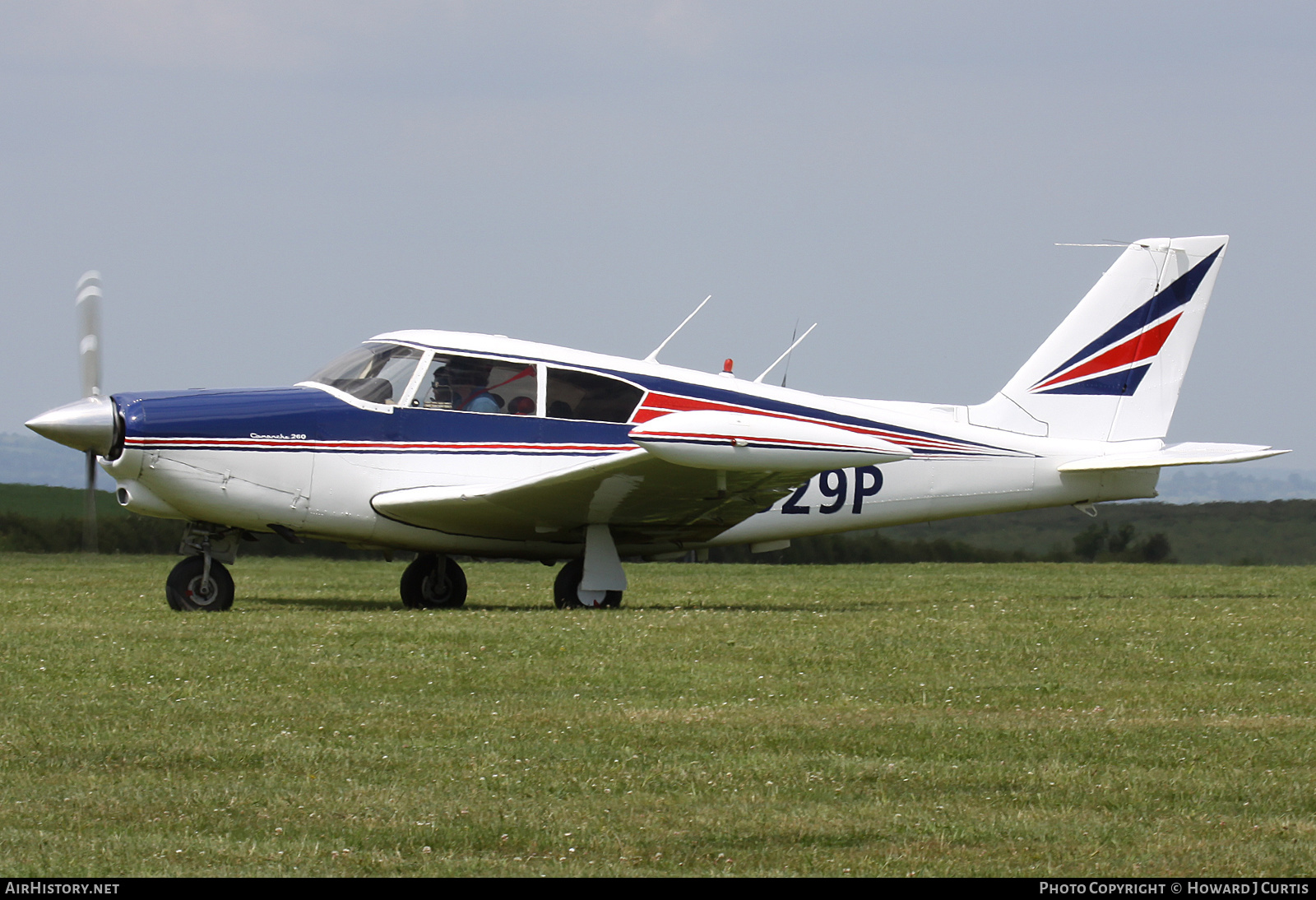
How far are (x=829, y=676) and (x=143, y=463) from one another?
20.9 ft

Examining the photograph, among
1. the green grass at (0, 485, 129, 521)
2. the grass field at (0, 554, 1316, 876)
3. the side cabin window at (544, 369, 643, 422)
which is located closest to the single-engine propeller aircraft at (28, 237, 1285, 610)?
the side cabin window at (544, 369, 643, 422)

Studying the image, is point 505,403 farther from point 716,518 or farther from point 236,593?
point 236,593

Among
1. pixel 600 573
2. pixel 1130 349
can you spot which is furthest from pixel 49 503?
pixel 1130 349

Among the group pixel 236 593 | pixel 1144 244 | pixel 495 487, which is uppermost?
pixel 1144 244

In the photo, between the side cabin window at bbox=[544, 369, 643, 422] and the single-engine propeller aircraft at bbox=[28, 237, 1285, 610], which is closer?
the single-engine propeller aircraft at bbox=[28, 237, 1285, 610]

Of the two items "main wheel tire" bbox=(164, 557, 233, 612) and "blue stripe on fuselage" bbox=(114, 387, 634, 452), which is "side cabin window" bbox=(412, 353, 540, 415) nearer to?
"blue stripe on fuselage" bbox=(114, 387, 634, 452)

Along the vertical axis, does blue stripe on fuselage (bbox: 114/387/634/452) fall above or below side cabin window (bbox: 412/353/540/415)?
below

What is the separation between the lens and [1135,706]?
8078 mm

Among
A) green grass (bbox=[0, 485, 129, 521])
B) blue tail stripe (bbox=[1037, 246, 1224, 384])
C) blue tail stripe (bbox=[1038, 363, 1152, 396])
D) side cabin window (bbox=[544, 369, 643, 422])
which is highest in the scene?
blue tail stripe (bbox=[1037, 246, 1224, 384])

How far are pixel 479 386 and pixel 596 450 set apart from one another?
118 cm

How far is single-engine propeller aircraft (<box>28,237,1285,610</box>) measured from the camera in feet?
41.4

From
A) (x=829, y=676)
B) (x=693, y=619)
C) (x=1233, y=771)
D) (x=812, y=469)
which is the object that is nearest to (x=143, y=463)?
(x=693, y=619)

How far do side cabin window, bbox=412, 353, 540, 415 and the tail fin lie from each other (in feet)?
16.8

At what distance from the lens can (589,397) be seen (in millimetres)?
13766
